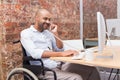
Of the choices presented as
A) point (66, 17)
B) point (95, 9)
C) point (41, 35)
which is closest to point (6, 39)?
point (41, 35)

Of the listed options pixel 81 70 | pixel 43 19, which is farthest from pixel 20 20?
pixel 81 70

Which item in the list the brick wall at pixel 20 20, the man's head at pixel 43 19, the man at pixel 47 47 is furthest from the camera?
the brick wall at pixel 20 20

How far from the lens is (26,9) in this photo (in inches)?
119

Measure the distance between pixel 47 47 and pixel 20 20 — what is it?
2.22 ft

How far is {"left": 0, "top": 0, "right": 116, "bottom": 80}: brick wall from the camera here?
277 cm

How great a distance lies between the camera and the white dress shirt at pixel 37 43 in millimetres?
2138

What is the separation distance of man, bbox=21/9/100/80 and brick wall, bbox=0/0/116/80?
47cm

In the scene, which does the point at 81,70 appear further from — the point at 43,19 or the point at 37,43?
the point at 43,19

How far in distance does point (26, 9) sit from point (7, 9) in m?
0.31

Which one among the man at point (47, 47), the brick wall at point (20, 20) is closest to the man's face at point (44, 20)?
the man at point (47, 47)

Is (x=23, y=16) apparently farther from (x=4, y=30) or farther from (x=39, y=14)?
(x=39, y=14)

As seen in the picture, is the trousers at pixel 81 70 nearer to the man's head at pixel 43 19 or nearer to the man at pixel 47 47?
the man at pixel 47 47

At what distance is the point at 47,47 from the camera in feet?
8.10

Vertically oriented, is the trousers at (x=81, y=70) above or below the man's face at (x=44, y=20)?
below
